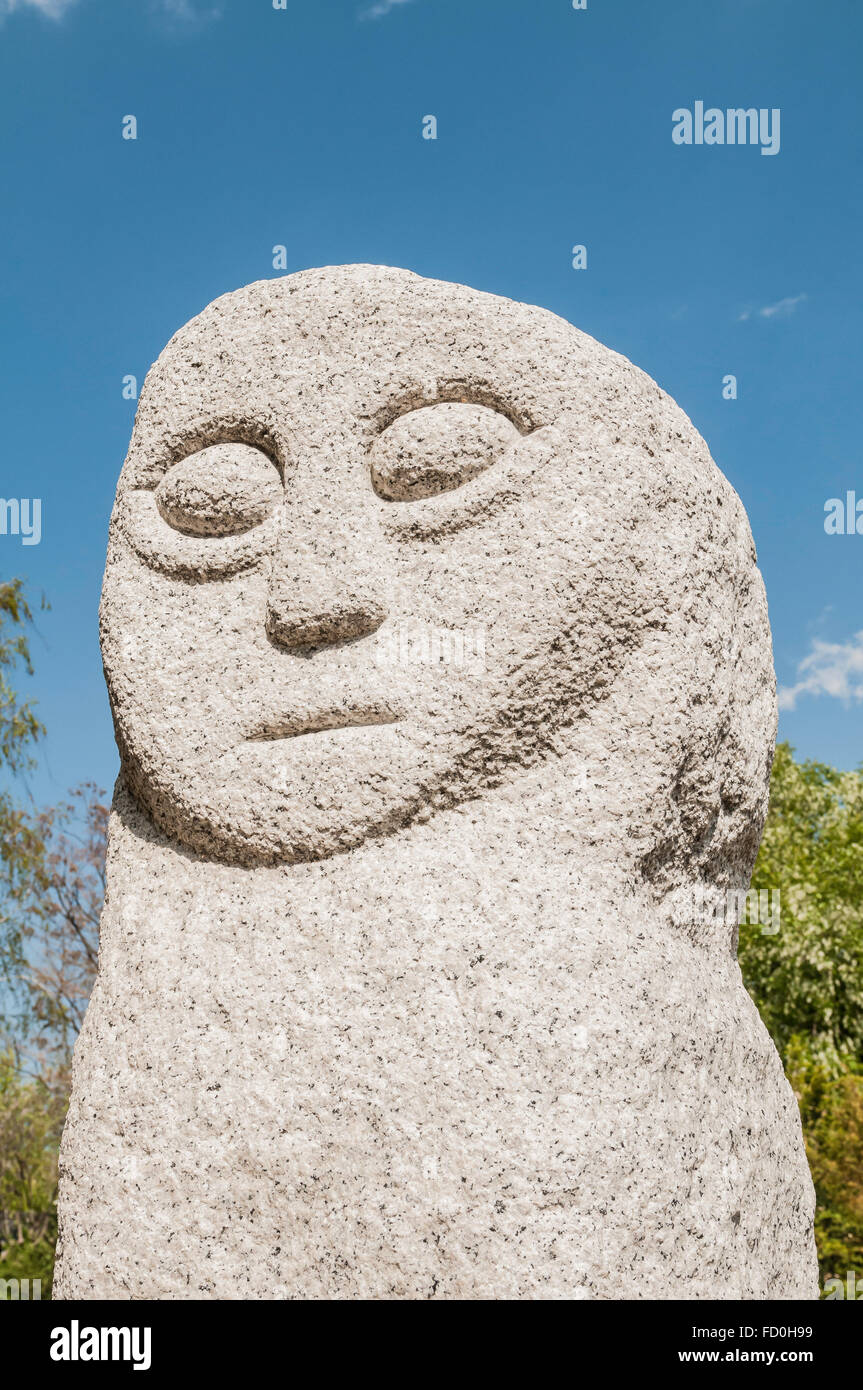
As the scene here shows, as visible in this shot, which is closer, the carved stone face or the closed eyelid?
the carved stone face

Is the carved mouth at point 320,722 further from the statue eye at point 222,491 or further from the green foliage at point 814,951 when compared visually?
the green foliage at point 814,951

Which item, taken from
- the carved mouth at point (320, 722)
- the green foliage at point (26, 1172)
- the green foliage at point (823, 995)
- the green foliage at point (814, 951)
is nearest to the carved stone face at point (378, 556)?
the carved mouth at point (320, 722)

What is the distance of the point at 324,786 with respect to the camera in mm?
2277

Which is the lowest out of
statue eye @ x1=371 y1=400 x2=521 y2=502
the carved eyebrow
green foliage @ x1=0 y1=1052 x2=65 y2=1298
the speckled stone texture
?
green foliage @ x1=0 y1=1052 x2=65 y2=1298

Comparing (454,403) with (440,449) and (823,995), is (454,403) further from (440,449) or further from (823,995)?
(823,995)

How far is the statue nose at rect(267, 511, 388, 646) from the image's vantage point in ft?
7.81

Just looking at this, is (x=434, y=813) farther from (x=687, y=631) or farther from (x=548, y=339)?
(x=548, y=339)

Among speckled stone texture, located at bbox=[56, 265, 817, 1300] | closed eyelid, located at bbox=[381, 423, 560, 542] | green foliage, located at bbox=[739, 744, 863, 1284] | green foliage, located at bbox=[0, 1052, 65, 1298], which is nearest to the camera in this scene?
speckled stone texture, located at bbox=[56, 265, 817, 1300]

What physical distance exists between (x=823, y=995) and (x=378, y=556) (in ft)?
36.9

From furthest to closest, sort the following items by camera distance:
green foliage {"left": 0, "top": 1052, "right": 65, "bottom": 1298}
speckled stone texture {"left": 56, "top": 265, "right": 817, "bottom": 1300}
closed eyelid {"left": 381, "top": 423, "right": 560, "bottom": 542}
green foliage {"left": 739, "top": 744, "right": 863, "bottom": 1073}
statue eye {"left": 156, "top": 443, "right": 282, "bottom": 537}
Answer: green foliage {"left": 739, "top": 744, "right": 863, "bottom": 1073}
green foliage {"left": 0, "top": 1052, "right": 65, "bottom": 1298}
statue eye {"left": 156, "top": 443, "right": 282, "bottom": 537}
closed eyelid {"left": 381, "top": 423, "right": 560, "bottom": 542}
speckled stone texture {"left": 56, "top": 265, "right": 817, "bottom": 1300}

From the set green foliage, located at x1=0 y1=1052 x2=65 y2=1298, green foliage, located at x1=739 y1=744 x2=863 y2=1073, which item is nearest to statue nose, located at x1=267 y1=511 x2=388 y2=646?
green foliage, located at x1=0 y1=1052 x2=65 y2=1298

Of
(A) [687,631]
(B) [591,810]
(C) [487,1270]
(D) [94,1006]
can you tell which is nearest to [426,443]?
(A) [687,631]

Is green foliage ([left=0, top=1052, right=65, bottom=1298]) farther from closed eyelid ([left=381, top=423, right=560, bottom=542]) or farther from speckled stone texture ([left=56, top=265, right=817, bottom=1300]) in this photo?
closed eyelid ([left=381, top=423, right=560, bottom=542])

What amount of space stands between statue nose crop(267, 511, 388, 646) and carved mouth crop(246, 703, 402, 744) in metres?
0.18
